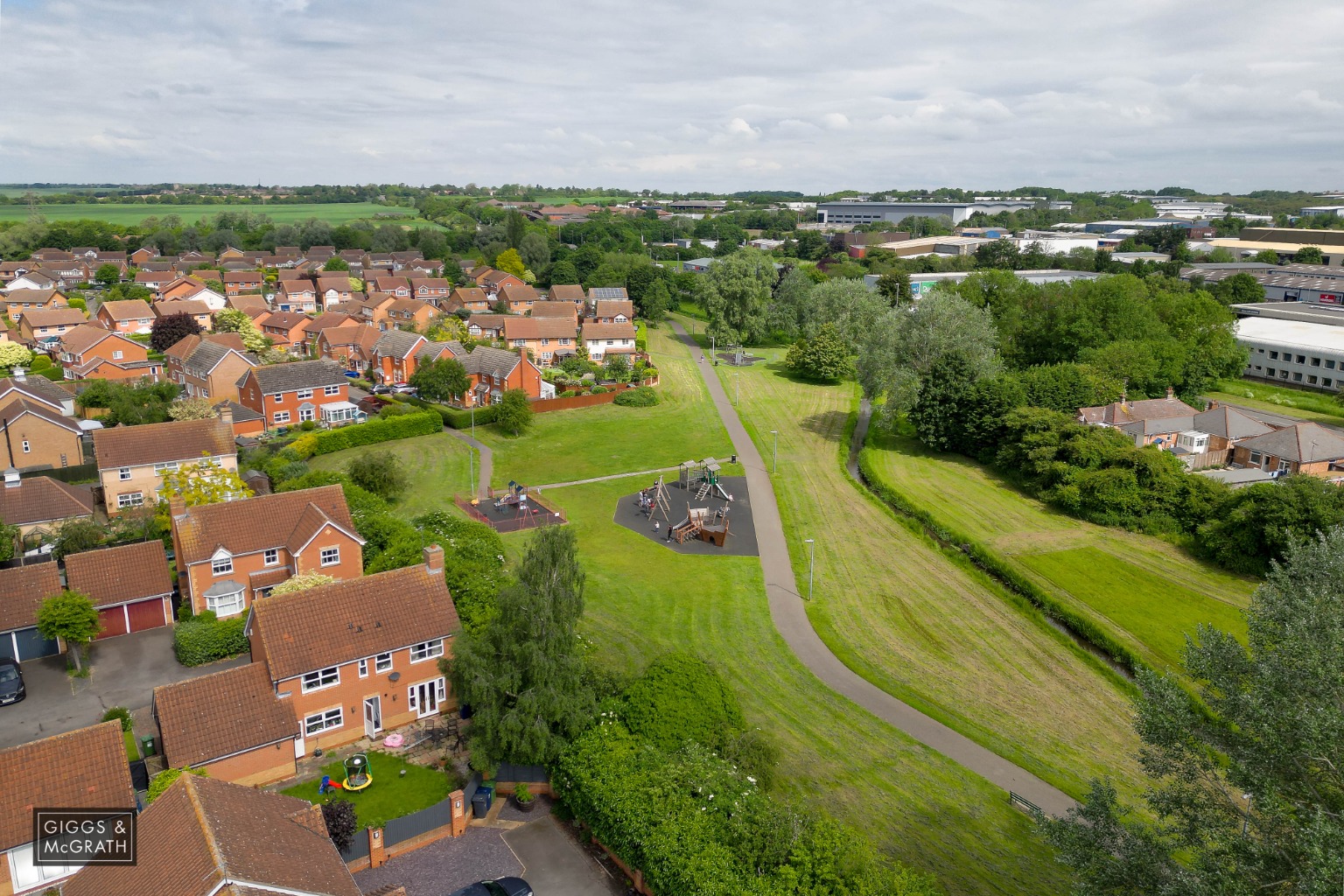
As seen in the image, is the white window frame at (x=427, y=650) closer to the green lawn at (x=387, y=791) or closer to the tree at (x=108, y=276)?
the green lawn at (x=387, y=791)

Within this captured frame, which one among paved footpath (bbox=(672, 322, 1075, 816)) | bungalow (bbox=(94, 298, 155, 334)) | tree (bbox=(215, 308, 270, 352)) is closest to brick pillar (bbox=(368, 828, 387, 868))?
paved footpath (bbox=(672, 322, 1075, 816))

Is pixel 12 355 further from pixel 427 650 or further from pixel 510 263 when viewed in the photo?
pixel 427 650

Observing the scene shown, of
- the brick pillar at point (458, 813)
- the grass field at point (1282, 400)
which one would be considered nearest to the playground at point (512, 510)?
the brick pillar at point (458, 813)

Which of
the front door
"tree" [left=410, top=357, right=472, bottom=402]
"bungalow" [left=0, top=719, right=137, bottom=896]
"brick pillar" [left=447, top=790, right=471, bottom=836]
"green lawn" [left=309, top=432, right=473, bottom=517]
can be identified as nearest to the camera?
"bungalow" [left=0, top=719, right=137, bottom=896]

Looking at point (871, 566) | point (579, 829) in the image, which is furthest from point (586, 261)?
point (579, 829)

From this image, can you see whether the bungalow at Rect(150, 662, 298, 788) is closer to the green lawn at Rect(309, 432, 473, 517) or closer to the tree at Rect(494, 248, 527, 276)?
the green lawn at Rect(309, 432, 473, 517)
